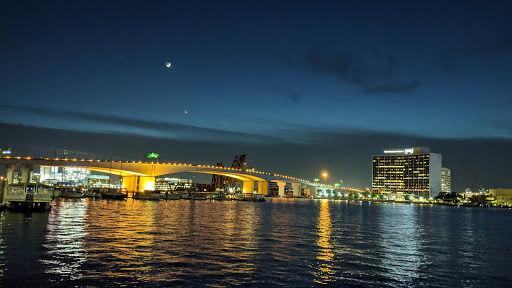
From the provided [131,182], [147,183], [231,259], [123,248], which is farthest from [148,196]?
[231,259]

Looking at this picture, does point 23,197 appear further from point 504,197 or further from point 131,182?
point 504,197

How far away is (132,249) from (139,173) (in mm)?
134842

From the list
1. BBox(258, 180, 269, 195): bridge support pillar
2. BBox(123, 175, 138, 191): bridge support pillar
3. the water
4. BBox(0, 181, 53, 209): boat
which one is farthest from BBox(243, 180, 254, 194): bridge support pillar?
the water

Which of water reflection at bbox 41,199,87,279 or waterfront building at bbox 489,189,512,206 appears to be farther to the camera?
waterfront building at bbox 489,189,512,206

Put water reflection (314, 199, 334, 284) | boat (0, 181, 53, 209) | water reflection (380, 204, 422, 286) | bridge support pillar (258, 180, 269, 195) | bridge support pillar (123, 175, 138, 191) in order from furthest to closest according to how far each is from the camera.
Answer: bridge support pillar (258, 180, 269, 195), bridge support pillar (123, 175, 138, 191), boat (0, 181, 53, 209), water reflection (380, 204, 422, 286), water reflection (314, 199, 334, 284)

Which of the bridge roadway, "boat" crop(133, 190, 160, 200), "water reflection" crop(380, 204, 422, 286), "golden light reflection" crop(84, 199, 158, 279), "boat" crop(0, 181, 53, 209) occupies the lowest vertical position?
"boat" crop(133, 190, 160, 200)

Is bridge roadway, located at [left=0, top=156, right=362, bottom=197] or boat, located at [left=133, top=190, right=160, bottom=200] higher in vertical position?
bridge roadway, located at [left=0, top=156, right=362, bottom=197]

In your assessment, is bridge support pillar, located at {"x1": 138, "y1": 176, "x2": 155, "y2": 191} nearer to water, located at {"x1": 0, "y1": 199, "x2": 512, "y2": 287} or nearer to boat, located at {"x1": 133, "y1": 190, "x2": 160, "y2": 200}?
boat, located at {"x1": 133, "y1": 190, "x2": 160, "y2": 200}

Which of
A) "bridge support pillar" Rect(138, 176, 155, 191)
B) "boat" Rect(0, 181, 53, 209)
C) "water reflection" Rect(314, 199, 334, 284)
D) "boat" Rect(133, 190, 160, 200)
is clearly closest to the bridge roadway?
"bridge support pillar" Rect(138, 176, 155, 191)

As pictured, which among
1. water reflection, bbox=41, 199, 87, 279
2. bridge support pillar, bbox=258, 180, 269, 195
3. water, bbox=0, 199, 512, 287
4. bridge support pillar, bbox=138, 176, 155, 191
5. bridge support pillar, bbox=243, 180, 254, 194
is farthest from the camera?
bridge support pillar, bbox=243, 180, 254, 194

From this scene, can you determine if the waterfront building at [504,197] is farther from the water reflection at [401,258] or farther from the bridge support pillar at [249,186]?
the water reflection at [401,258]

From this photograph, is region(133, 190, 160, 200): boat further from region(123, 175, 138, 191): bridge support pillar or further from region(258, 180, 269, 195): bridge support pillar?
region(258, 180, 269, 195): bridge support pillar

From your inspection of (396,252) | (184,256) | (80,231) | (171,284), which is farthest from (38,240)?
(396,252)

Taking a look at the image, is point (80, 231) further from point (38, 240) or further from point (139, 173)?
point (139, 173)
